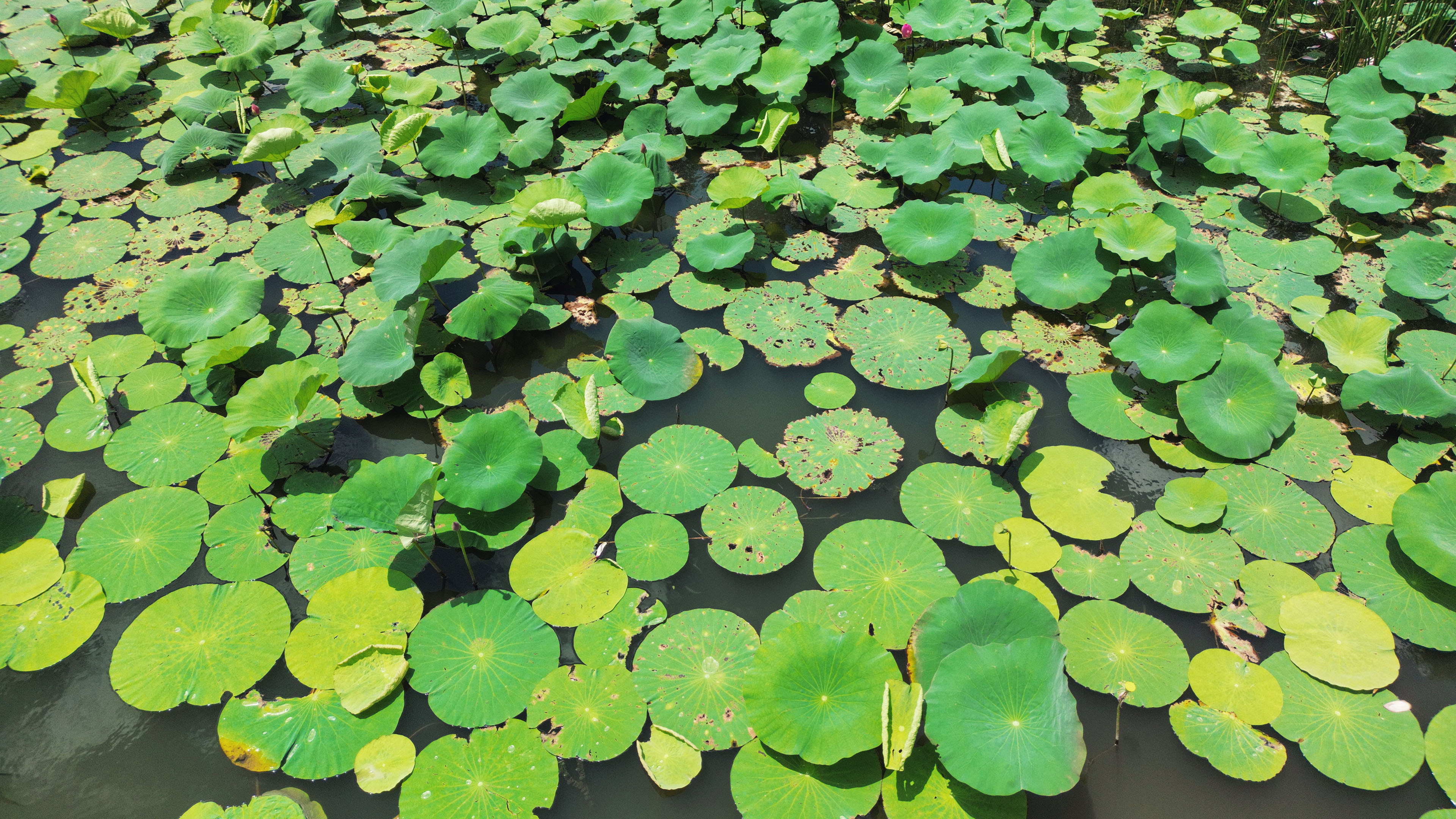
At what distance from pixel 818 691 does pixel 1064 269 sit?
11.9 feet

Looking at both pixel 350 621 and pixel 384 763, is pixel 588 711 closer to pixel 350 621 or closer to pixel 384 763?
pixel 384 763

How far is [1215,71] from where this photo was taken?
26.0 feet

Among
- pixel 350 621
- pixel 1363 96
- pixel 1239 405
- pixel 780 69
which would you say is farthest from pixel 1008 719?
pixel 1363 96

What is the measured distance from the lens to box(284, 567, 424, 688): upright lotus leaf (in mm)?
3680

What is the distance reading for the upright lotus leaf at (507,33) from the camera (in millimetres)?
7734

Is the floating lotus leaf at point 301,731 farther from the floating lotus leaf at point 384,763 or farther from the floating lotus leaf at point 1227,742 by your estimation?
the floating lotus leaf at point 1227,742

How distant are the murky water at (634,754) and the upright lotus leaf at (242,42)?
15.2ft

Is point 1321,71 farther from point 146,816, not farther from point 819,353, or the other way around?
point 146,816

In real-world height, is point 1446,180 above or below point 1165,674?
above

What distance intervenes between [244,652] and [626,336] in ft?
8.77

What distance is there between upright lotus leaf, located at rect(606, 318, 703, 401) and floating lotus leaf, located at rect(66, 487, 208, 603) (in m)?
2.54

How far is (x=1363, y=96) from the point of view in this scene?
22.4 ft

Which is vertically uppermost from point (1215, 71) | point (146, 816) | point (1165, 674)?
point (1215, 71)

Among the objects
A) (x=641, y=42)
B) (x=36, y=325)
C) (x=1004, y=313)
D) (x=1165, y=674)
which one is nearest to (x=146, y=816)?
(x=36, y=325)
